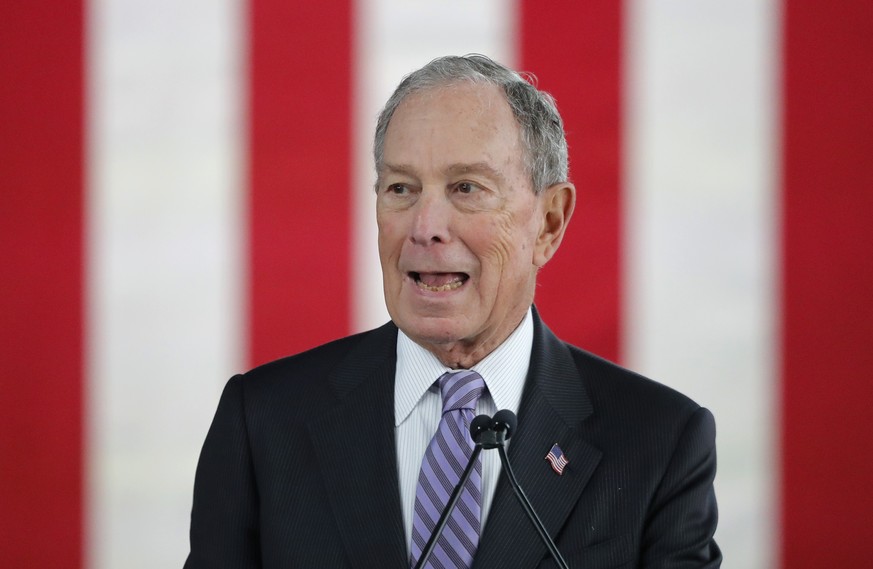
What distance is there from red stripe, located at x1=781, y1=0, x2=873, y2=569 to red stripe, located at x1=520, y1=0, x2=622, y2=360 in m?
0.43

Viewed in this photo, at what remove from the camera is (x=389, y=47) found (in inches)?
99.0

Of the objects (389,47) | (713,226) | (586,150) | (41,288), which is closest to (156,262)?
(41,288)

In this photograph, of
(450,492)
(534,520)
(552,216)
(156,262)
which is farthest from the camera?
(156,262)

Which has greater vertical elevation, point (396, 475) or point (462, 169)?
point (462, 169)

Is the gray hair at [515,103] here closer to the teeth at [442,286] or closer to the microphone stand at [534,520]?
the teeth at [442,286]

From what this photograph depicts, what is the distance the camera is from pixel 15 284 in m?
2.48

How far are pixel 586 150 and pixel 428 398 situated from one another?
127 centimetres

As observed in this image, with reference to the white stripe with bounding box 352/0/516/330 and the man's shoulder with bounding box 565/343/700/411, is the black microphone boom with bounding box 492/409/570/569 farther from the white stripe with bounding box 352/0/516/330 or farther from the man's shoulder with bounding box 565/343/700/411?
the white stripe with bounding box 352/0/516/330

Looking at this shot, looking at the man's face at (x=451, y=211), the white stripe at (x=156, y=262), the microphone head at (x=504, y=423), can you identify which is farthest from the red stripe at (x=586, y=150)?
the microphone head at (x=504, y=423)

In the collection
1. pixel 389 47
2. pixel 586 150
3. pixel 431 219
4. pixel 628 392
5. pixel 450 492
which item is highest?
pixel 389 47

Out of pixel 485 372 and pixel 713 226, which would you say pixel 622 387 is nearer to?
pixel 485 372

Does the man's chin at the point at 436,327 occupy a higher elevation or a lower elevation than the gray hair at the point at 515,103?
lower

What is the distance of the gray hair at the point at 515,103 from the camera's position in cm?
140

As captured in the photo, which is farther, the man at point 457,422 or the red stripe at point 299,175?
the red stripe at point 299,175
